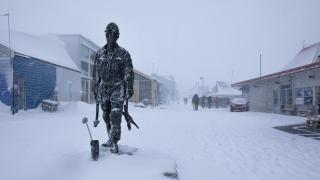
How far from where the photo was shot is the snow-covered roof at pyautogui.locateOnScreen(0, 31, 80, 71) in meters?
17.8

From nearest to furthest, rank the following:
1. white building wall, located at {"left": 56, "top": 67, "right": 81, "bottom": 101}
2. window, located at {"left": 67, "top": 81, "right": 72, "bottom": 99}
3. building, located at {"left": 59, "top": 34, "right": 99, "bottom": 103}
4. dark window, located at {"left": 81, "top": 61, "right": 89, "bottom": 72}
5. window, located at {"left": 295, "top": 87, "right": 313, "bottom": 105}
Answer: window, located at {"left": 295, "top": 87, "right": 313, "bottom": 105} → white building wall, located at {"left": 56, "top": 67, "right": 81, "bottom": 101} → window, located at {"left": 67, "top": 81, "right": 72, "bottom": 99} → building, located at {"left": 59, "top": 34, "right": 99, "bottom": 103} → dark window, located at {"left": 81, "top": 61, "right": 89, "bottom": 72}

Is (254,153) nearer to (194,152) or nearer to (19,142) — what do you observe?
(194,152)

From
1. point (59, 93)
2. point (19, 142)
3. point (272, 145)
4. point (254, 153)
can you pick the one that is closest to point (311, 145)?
point (272, 145)

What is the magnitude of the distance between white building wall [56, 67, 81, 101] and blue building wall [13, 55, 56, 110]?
38.4 inches

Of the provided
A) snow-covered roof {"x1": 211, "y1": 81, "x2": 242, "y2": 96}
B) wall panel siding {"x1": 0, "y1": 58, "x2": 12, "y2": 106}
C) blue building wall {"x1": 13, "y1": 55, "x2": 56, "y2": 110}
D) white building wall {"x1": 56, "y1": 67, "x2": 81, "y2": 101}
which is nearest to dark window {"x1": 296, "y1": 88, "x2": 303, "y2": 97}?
white building wall {"x1": 56, "y1": 67, "x2": 81, "y2": 101}

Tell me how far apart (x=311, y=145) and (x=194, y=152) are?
3367mm

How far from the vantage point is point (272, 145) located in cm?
783

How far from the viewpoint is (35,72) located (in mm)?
18922

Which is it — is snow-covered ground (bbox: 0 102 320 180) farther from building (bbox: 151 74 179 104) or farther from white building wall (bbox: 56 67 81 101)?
building (bbox: 151 74 179 104)

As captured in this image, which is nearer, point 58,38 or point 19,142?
point 19,142

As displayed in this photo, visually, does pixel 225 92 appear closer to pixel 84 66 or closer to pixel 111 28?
pixel 84 66

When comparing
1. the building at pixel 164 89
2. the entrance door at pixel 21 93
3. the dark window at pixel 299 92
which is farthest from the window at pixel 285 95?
the building at pixel 164 89

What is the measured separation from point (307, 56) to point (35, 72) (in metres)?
24.6

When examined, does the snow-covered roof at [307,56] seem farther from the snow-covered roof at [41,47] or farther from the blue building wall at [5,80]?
the blue building wall at [5,80]
